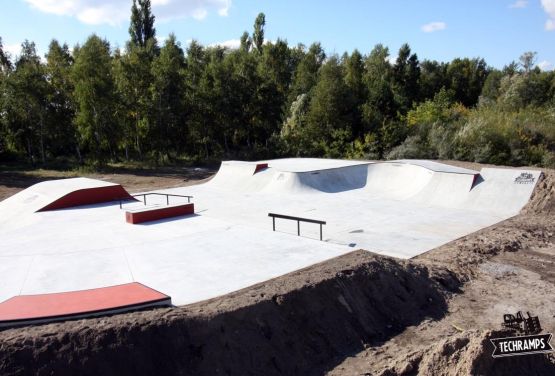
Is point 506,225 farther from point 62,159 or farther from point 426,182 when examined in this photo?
point 62,159

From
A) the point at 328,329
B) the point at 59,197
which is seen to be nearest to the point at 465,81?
the point at 59,197

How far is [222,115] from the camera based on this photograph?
30.8 m

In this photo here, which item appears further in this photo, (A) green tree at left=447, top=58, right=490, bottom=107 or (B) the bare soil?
(A) green tree at left=447, top=58, right=490, bottom=107

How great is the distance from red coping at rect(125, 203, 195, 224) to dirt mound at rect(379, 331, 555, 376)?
778cm

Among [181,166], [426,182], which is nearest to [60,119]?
[181,166]

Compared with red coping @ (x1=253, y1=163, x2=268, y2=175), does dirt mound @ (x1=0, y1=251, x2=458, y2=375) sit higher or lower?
lower

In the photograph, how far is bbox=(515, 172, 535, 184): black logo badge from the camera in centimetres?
1400

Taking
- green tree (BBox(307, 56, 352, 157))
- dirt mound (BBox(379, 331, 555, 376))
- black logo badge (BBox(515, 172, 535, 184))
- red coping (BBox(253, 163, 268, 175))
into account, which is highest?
green tree (BBox(307, 56, 352, 157))

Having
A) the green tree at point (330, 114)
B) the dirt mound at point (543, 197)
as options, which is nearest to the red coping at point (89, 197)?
the dirt mound at point (543, 197)

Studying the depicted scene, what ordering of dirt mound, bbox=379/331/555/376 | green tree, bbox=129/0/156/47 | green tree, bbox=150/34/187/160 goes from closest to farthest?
dirt mound, bbox=379/331/555/376
green tree, bbox=150/34/187/160
green tree, bbox=129/0/156/47

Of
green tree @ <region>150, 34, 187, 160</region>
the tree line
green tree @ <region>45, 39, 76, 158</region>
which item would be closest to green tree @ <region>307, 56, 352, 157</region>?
the tree line

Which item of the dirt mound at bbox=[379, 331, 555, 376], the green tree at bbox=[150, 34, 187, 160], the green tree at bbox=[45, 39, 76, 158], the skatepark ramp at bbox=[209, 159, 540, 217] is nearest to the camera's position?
the dirt mound at bbox=[379, 331, 555, 376]

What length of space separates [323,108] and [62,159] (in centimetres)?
1975

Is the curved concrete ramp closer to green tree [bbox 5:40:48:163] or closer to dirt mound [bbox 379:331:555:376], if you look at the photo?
dirt mound [bbox 379:331:555:376]
